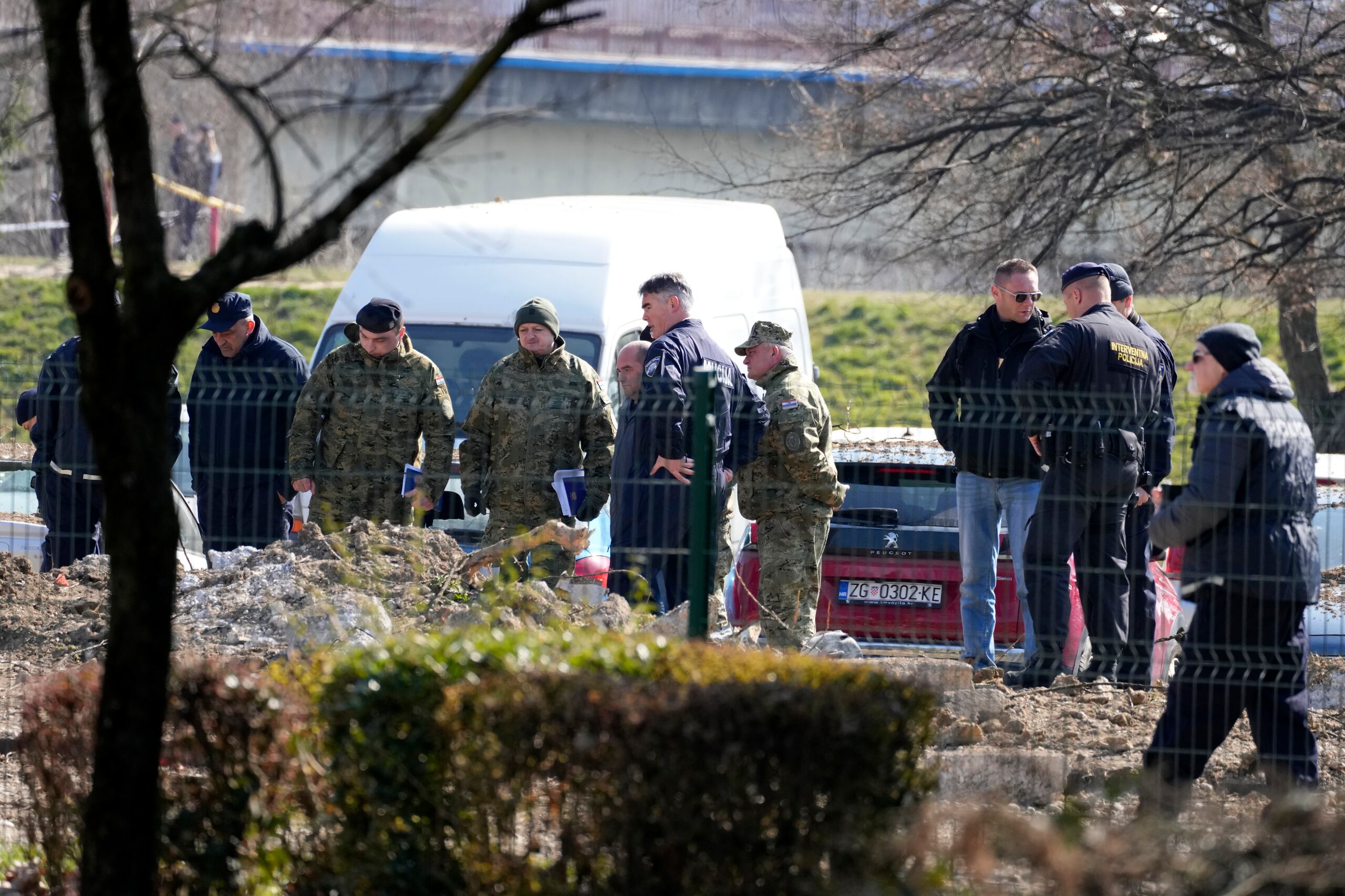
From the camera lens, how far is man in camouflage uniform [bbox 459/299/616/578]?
774 centimetres

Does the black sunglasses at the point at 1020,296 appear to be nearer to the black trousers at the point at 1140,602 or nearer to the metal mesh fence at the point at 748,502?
the metal mesh fence at the point at 748,502

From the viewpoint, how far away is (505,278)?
9.54 metres

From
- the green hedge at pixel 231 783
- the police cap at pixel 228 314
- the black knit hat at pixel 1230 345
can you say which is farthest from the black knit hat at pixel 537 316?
the green hedge at pixel 231 783

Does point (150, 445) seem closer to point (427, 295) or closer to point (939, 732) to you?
point (939, 732)

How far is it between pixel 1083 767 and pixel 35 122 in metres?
4.49

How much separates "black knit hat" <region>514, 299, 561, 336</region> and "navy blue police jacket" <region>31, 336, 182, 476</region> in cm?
169

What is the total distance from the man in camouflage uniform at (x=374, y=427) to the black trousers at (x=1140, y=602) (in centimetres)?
327

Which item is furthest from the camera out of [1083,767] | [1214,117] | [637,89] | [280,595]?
[637,89]

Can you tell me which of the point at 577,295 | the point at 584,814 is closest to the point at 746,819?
the point at 584,814

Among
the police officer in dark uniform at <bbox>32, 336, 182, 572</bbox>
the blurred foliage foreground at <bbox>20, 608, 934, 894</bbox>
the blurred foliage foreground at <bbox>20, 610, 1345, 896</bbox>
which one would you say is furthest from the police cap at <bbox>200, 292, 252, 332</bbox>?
the blurred foliage foreground at <bbox>20, 610, 1345, 896</bbox>

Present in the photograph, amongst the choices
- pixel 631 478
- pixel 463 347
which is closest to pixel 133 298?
pixel 631 478

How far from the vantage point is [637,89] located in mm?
26734

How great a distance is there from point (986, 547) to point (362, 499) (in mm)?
3039

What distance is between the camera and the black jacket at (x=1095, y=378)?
725 centimetres
